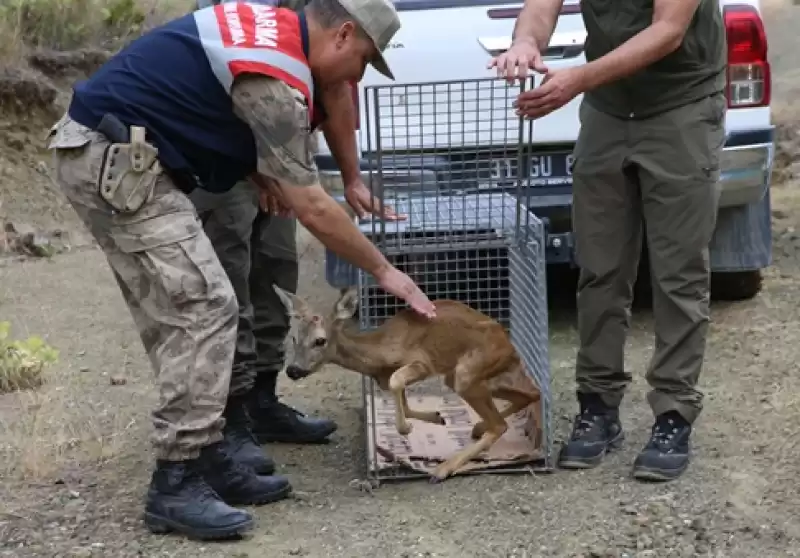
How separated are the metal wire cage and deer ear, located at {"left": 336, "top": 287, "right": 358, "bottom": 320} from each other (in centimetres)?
9

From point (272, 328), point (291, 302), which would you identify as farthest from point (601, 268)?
point (272, 328)

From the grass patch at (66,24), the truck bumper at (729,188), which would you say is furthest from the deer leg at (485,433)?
the grass patch at (66,24)

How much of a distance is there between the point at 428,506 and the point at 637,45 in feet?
6.06

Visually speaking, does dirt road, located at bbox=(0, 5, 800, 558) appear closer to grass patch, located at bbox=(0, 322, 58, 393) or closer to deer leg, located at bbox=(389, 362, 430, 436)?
grass patch, located at bbox=(0, 322, 58, 393)

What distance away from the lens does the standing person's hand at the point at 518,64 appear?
172 inches

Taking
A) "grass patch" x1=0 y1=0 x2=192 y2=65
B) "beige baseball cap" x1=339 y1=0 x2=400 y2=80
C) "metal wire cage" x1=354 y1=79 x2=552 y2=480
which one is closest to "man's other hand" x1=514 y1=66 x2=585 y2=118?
"metal wire cage" x1=354 y1=79 x2=552 y2=480

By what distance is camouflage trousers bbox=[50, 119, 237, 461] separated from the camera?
4145 mm

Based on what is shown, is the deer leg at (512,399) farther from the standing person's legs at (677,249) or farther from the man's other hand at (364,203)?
the man's other hand at (364,203)

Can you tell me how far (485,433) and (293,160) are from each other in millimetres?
1490

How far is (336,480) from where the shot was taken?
4945mm

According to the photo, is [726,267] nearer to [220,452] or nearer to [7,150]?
[220,452]

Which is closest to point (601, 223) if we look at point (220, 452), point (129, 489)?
point (220, 452)

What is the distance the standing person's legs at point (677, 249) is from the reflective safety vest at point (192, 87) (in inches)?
56.4

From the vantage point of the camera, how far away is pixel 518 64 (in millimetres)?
4402
